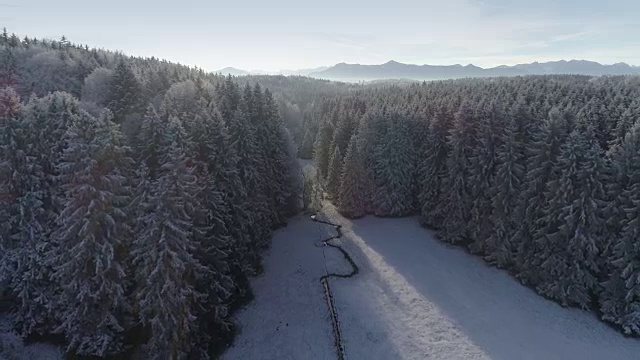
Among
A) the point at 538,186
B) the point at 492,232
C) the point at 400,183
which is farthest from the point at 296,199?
the point at 538,186

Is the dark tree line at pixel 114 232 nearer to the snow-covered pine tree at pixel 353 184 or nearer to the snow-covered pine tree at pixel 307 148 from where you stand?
the snow-covered pine tree at pixel 353 184

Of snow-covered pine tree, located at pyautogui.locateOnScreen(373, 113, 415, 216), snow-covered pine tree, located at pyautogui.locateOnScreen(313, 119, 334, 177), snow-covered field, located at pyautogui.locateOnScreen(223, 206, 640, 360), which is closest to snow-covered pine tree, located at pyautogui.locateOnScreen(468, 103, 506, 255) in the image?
snow-covered field, located at pyautogui.locateOnScreen(223, 206, 640, 360)

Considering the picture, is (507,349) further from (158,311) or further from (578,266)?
(158,311)

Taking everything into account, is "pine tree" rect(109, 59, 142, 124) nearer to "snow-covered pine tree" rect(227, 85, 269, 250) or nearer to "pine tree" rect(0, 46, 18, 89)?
"snow-covered pine tree" rect(227, 85, 269, 250)

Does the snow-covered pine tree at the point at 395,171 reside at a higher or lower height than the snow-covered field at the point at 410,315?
higher

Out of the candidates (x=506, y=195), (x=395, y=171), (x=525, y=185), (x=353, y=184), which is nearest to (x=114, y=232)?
(x=353, y=184)

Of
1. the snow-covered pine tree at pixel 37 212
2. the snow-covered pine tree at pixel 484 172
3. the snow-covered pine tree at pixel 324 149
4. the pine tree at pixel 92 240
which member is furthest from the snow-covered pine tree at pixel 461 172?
the snow-covered pine tree at pixel 37 212
